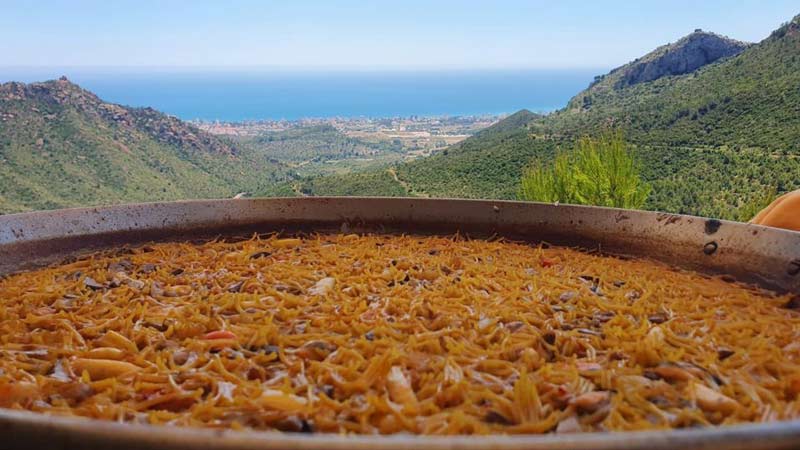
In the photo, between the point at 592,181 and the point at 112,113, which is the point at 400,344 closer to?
the point at 592,181

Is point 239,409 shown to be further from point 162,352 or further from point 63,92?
point 63,92

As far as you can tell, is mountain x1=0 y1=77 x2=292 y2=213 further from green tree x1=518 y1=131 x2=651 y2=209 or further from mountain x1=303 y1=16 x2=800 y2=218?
green tree x1=518 y1=131 x2=651 y2=209

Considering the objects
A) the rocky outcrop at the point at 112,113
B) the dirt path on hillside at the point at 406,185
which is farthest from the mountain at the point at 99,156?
the dirt path on hillside at the point at 406,185

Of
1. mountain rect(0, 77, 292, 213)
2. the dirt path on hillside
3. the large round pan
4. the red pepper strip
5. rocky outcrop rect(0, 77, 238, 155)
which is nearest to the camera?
the red pepper strip

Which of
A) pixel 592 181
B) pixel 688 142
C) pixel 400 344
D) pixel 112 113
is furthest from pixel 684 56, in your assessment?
pixel 400 344

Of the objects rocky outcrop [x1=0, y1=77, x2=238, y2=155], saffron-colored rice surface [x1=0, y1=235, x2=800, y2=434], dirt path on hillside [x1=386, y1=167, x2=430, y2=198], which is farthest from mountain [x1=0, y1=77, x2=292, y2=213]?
saffron-colored rice surface [x1=0, y1=235, x2=800, y2=434]
